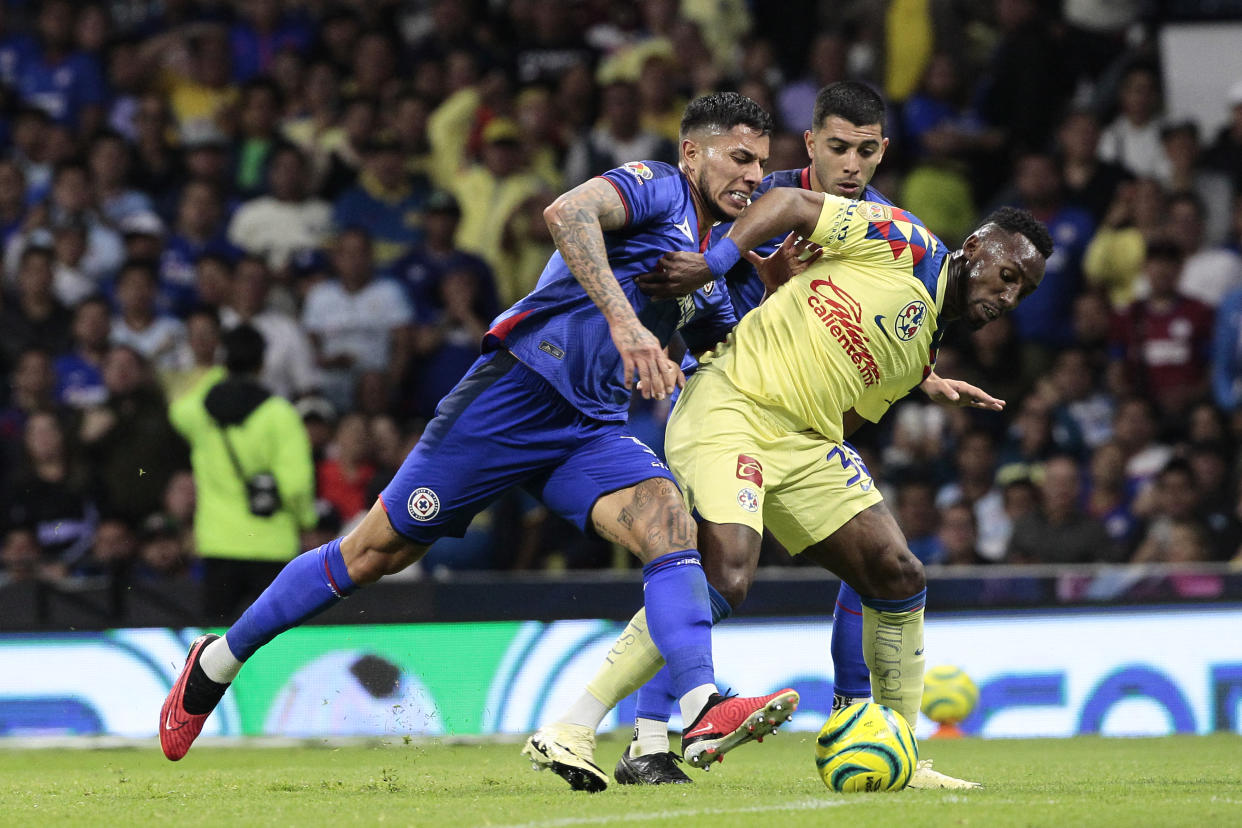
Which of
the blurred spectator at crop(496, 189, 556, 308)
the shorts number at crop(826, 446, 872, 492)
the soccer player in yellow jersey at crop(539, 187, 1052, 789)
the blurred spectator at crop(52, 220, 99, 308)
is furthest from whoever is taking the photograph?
the blurred spectator at crop(52, 220, 99, 308)

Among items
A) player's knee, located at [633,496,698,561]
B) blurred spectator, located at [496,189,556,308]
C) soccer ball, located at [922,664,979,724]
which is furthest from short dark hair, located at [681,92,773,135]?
blurred spectator, located at [496,189,556,308]

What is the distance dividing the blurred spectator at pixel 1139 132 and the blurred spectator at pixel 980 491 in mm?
2707

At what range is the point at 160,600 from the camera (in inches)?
421

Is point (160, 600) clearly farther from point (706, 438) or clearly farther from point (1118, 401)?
point (1118, 401)

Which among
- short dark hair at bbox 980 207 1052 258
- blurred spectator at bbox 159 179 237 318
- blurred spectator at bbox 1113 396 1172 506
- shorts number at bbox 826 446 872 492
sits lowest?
blurred spectator at bbox 1113 396 1172 506

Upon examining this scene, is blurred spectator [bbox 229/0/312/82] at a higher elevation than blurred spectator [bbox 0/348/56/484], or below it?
higher

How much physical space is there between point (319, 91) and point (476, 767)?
8226 millimetres

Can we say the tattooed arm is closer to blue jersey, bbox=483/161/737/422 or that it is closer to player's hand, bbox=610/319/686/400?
player's hand, bbox=610/319/686/400

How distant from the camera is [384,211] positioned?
1353 centimetres

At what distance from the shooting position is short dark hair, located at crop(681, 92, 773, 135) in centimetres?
596

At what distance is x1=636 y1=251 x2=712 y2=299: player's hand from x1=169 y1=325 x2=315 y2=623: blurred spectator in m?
4.72

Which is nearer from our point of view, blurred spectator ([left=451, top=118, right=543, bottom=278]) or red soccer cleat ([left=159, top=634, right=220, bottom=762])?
red soccer cleat ([left=159, top=634, right=220, bottom=762])

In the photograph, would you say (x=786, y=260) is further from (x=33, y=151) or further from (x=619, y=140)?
(x=33, y=151)

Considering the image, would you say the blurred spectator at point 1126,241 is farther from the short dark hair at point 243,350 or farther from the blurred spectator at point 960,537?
the short dark hair at point 243,350
